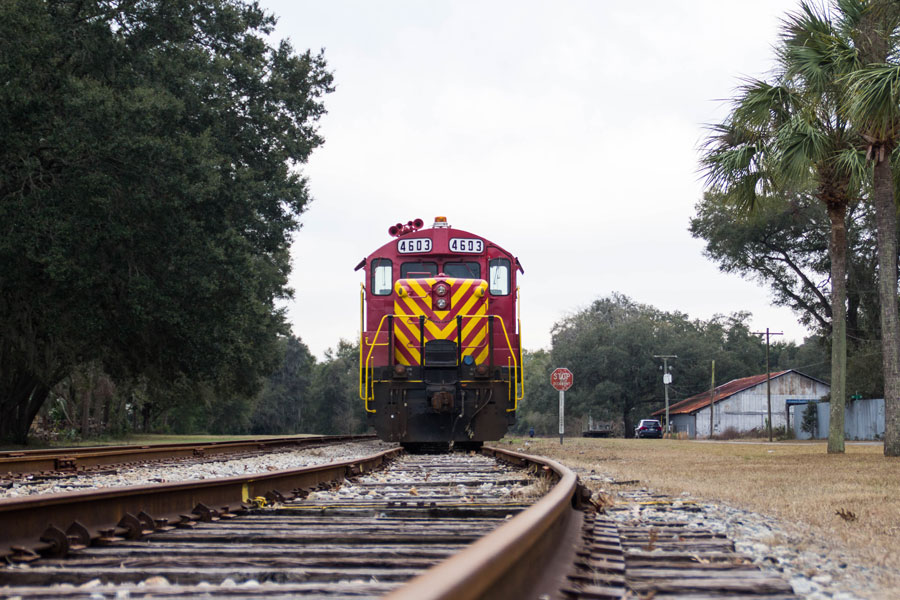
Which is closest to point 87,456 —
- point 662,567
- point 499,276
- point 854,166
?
point 499,276

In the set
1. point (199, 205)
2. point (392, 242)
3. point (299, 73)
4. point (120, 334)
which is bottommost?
point (120, 334)

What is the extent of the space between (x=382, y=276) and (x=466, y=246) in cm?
147

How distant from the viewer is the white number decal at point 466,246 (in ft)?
46.2

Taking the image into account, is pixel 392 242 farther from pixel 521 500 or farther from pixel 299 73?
pixel 299 73

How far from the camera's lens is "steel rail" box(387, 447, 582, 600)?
1784mm

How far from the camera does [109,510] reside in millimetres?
4414

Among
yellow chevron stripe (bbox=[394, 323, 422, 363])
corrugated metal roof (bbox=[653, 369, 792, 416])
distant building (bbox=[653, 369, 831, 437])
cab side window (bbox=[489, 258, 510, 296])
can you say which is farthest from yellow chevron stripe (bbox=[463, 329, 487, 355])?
corrugated metal roof (bbox=[653, 369, 792, 416])

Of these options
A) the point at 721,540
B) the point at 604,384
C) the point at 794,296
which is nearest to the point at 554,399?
the point at 604,384

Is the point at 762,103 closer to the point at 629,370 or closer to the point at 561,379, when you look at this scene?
the point at 561,379

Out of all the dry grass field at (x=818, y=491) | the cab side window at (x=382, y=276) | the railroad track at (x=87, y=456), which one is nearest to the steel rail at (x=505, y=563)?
the dry grass field at (x=818, y=491)

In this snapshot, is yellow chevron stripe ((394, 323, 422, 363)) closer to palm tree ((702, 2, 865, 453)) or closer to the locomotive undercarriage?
the locomotive undercarriage

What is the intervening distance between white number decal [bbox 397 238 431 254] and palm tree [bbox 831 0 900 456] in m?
6.60

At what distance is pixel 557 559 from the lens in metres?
3.37

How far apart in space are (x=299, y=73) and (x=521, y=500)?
20.8m
